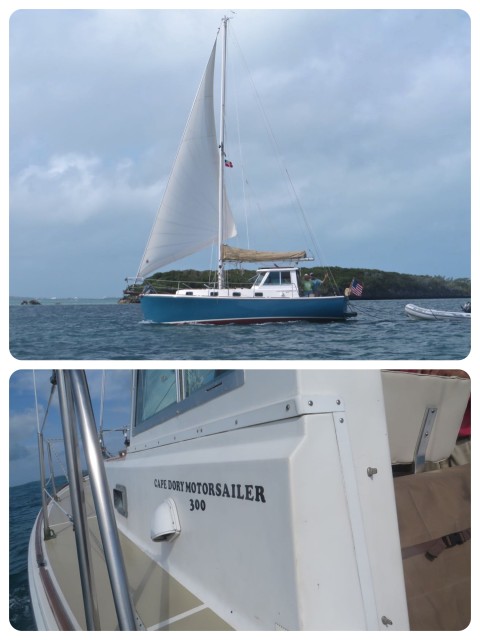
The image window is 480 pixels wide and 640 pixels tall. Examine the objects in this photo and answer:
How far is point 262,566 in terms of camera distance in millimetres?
1671

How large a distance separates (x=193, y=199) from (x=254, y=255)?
411 cm

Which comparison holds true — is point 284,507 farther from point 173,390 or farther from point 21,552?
point 21,552

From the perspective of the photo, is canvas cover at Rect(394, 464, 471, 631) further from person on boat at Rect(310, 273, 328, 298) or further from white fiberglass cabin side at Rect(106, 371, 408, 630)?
person on boat at Rect(310, 273, 328, 298)

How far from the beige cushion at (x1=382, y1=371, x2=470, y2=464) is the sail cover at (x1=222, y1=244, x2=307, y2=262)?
17.8 meters

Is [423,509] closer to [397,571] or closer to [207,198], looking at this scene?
[397,571]

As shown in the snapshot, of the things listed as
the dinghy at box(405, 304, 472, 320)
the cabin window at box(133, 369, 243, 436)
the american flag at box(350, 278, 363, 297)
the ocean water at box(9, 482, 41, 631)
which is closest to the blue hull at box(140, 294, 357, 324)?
the american flag at box(350, 278, 363, 297)

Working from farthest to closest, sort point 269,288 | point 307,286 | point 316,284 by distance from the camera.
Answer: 1. point 316,284
2. point 307,286
3. point 269,288

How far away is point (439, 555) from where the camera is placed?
2244mm

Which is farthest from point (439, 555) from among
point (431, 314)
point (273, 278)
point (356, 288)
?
point (431, 314)

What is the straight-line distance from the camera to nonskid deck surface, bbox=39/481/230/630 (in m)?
2.14

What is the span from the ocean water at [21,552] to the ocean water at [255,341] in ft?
21.1

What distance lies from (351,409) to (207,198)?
72.7 feet

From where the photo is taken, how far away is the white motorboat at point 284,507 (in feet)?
4.97
